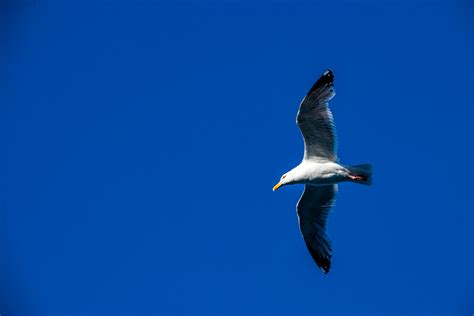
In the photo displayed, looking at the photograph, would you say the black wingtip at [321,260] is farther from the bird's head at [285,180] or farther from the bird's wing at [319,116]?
the bird's wing at [319,116]

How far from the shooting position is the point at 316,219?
1019cm

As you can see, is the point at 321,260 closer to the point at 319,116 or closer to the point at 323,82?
the point at 319,116

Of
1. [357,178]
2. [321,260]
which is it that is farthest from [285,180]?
[321,260]

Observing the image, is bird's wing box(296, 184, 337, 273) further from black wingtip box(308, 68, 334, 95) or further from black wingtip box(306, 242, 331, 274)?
black wingtip box(308, 68, 334, 95)

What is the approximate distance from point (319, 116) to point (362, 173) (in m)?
1.00

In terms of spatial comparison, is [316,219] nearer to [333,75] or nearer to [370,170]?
[370,170]

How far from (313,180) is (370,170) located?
0.82m

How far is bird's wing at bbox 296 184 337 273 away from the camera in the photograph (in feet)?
33.2

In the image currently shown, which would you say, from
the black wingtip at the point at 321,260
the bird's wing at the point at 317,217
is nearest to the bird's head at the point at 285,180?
the bird's wing at the point at 317,217

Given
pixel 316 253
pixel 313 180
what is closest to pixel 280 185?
pixel 313 180

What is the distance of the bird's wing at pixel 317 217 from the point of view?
1012 cm

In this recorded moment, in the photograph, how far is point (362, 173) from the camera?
923 centimetres

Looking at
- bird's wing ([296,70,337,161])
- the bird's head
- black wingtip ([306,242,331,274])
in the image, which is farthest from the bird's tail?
black wingtip ([306,242,331,274])

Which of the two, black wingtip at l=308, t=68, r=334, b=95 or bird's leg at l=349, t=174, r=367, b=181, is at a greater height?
black wingtip at l=308, t=68, r=334, b=95
